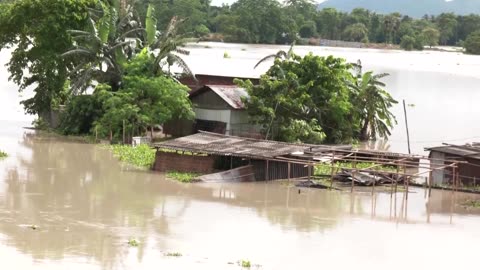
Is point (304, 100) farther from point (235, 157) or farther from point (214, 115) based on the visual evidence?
point (235, 157)

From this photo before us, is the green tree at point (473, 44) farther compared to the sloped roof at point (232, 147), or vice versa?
the green tree at point (473, 44)

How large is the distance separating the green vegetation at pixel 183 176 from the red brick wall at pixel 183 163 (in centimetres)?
34

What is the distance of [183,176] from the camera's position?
845 inches

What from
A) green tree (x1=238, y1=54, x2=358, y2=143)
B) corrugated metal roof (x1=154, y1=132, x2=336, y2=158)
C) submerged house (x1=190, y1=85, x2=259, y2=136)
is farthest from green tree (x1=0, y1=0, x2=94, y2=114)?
corrugated metal roof (x1=154, y1=132, x2=336, y2=158)

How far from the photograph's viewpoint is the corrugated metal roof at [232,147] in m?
21.4

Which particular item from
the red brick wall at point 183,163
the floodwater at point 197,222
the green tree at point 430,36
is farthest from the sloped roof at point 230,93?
the green tree at point 430,36

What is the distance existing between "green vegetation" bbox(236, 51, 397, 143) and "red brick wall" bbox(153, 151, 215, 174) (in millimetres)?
4800

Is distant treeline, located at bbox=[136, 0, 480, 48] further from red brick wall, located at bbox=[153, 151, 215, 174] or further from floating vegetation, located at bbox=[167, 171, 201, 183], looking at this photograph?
floating vegetation, located at bbox=[167, 171, 201, 183]

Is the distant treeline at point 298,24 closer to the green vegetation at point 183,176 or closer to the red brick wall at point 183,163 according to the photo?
the red brick wall at point 183,163

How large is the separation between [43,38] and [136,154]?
673cm

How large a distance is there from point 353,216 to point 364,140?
12.8 meters

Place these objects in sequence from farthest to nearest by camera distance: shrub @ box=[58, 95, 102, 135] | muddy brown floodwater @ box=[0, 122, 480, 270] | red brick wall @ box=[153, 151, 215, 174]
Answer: shrub @ box=[58, 95, 102, 135] → red brick wall @ box=[153, 151, 215, 174] → muddy brown floodwater @ box=[0, 122, 480, 270]

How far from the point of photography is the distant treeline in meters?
90.1

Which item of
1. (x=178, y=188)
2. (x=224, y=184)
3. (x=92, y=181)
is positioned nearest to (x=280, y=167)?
(x=224, y=184)
